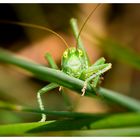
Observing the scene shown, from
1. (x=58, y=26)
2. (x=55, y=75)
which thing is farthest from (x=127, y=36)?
(x=55, y=75)

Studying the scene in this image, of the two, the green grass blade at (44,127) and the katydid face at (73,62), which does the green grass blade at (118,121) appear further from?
the katydid face at (73,62)

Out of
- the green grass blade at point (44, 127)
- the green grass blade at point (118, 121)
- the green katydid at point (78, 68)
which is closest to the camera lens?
the green grass blade at point (118, 121)

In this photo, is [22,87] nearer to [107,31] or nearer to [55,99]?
[55,99]

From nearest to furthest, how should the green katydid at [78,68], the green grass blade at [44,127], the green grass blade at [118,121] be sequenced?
1. the green grass blade at [118,121]
2. the green grass blade at [44,127]
3. the green katydid at [78,68]

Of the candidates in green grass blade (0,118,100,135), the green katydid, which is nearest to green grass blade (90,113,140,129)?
green grass blade (0,118,100,135)

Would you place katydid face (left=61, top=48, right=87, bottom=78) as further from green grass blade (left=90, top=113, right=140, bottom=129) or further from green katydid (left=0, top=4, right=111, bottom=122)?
green grass blade (left=90, top=113, right=140, bottom=129)

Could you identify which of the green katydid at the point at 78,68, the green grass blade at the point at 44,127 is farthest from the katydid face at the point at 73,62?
the green grass blade at the point at 44,127

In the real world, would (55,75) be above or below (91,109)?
below

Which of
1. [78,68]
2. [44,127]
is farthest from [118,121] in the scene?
[78,68]
